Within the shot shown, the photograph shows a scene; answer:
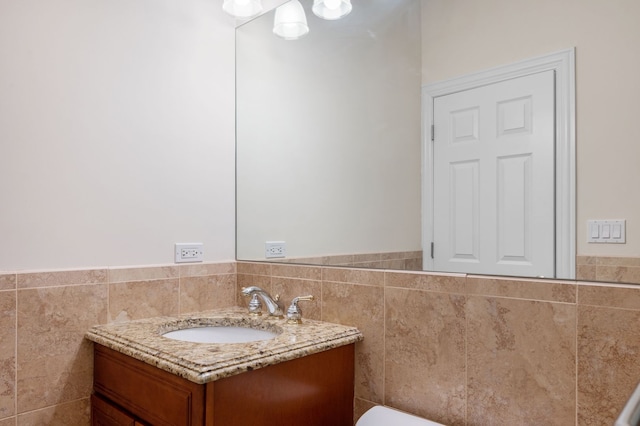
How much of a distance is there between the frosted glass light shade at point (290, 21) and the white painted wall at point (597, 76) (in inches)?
34.3

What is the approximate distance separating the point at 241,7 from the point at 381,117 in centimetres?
83

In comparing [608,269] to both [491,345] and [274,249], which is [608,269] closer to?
[491,345]

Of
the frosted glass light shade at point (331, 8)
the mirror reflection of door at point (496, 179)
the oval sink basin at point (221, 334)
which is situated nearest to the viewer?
the mirror reflection of door at point (496, 179)

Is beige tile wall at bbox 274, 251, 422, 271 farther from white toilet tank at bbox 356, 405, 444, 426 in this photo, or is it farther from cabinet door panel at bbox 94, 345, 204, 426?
cabinet door panel at bbox 94, 345, 204, 426

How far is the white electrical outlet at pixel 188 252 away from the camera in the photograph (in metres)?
1.85

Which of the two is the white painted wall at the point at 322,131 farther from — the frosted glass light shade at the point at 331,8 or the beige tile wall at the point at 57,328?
the beige tile wall at the point at 57,328

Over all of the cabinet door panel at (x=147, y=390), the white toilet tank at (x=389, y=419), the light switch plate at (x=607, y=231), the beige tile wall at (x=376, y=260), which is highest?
the light switch plate at (x=607, y=231)

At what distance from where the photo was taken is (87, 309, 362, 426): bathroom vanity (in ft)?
3.77

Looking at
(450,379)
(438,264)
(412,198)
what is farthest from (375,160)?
(450,379)

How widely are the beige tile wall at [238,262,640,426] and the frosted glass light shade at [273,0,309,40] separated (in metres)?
1.15

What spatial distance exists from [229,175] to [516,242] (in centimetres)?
128

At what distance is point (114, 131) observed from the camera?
1.67m

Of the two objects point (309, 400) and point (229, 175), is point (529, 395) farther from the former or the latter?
point (229, 175)

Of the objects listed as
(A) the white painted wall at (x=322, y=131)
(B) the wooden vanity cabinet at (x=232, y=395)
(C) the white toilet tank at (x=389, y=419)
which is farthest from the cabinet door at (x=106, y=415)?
(A) the white painted wall at (x=322, y=131)
